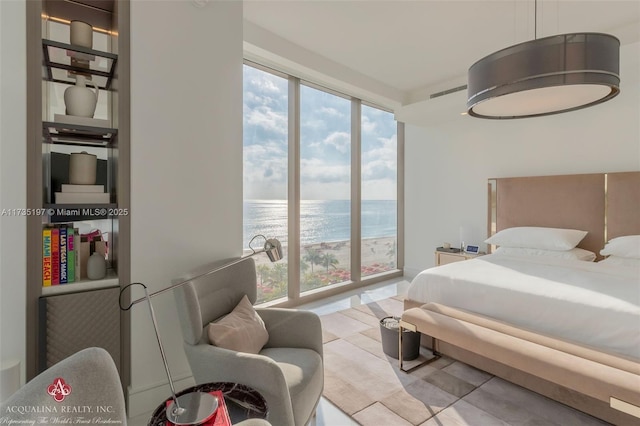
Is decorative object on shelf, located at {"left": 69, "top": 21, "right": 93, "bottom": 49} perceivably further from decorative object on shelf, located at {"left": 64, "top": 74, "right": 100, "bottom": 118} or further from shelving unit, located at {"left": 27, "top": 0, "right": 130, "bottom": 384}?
decorative object on shelf, located at {"left": 64, "top": 74, "right": 100, "bottom": 118}

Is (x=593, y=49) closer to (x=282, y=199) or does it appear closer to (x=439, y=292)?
(x=439, y=292)

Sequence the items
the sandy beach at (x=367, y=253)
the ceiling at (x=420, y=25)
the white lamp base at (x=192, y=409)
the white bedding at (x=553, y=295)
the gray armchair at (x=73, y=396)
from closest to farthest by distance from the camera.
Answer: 1. the gray armchair at (x=73, y=396)
2. the white lamp base at (x=192, y=409)
3. the white bedding at (x=553, y=295)
4. the ceiling at (x=420, y=25)
5. the sandy beach at (x=367, y=253)

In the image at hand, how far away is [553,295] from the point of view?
1.97 m

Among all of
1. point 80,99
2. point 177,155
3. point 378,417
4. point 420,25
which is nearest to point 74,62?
point 80,99

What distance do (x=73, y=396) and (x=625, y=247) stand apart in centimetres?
380

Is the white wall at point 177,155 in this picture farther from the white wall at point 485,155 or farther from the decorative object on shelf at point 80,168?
the white wall at point 485,155

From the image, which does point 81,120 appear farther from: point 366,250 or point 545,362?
point 366,250

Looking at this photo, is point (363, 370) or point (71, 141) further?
point (363, 370)

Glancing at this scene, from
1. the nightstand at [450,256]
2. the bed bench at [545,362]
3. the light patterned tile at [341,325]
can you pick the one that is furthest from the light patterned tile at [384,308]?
the bed bench at [545,362]

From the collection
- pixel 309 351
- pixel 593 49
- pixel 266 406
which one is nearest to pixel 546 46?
pixel 593 49

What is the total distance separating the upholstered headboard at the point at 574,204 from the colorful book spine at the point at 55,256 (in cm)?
427

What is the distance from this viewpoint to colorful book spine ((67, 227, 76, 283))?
171 centimetres

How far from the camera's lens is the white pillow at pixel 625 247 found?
2.66 meters

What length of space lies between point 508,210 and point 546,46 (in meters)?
2.60
